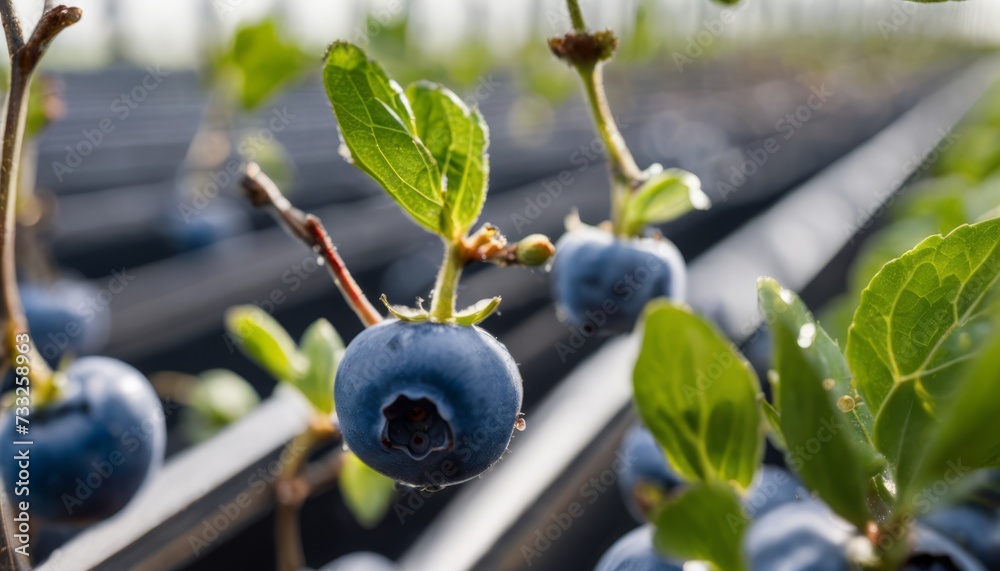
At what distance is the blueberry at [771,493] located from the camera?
0.37 m

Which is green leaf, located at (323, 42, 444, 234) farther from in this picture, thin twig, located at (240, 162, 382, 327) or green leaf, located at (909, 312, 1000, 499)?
green leaf, located at (909, 312, 1000, 499)

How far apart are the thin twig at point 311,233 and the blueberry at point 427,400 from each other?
2 centimetres

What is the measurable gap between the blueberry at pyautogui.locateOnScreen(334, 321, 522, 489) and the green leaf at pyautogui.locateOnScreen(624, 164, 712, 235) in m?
0.14

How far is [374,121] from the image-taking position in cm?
26

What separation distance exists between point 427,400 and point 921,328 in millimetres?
162

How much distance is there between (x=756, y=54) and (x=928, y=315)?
786cm

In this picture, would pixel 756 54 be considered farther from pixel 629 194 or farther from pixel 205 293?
pixel 629 194

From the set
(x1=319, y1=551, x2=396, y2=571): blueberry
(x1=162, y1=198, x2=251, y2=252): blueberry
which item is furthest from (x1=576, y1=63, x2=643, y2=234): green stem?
(x1=162, y1=198, x2=251, y2=252): blueberry

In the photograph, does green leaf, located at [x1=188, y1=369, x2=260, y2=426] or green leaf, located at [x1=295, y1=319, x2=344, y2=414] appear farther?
green leaf, located at [x1=188, y1=369, x2=260, y2=426]

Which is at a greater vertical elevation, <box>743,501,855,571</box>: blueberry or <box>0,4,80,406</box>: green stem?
<box>0,4,80,406</box>: green stem

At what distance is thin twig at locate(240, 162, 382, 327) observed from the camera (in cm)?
29

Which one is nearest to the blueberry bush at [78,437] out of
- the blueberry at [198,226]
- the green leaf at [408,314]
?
the green leaf at [408,314]

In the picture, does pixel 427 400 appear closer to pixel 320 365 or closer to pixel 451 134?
pixel 451 134

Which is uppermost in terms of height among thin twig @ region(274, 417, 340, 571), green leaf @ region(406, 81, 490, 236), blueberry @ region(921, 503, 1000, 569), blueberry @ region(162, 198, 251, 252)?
green leaf @ region(406, 81, 490, 236)
